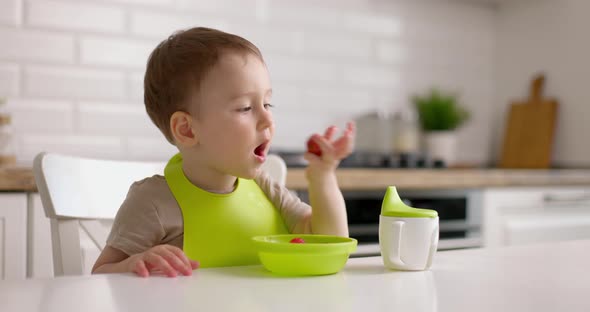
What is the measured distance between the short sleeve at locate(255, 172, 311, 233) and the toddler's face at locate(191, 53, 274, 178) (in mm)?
119

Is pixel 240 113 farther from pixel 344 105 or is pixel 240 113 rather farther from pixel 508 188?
pixel 344 105

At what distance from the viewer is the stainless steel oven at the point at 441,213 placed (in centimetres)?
221

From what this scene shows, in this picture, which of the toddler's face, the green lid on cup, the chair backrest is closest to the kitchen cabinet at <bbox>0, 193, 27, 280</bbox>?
the chair backrest

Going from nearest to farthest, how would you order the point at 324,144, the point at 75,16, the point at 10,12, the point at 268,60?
the point at 324,144, the point at 10,12, the point at 75,16, the point at 268,60

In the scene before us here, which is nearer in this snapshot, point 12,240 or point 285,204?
point 285,204

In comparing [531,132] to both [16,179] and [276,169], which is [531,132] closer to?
[276,169]

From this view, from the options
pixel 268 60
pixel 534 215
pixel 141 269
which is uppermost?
pixel 268 60

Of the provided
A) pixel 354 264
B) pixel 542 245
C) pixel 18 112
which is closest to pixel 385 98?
pixel 18 112

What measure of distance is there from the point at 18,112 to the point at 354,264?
1792 millimetres

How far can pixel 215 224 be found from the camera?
0.98 metres

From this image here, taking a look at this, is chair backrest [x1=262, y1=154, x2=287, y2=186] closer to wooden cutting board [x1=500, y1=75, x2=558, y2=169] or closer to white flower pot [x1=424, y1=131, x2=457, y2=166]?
white flower pot [x1=424, y1=131, x2=457, y2=166]

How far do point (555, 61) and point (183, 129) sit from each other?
265 cm

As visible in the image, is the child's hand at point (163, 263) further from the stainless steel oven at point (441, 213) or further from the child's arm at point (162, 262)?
the stainless steel oven at point (441, 213)

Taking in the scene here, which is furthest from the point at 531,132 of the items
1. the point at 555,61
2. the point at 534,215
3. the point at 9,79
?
the point at 9,79
